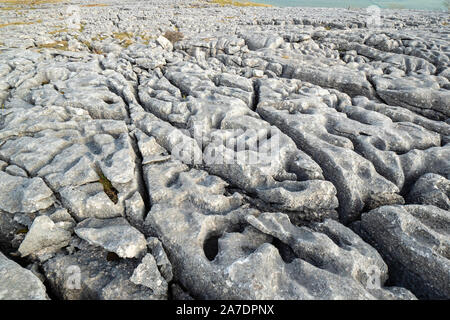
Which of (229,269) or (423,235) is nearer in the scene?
(229,269)

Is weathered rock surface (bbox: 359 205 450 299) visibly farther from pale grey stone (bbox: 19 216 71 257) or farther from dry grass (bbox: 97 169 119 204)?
pale grey stone (bbox: 19 216 71 257)

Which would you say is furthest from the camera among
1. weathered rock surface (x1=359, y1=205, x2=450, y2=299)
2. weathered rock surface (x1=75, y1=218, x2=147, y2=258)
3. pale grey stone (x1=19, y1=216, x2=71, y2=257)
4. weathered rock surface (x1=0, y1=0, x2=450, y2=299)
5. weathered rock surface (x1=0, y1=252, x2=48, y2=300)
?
pale grey stone (x1=19, y1=216, x2=71, y2=257)

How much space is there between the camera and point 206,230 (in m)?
11.0

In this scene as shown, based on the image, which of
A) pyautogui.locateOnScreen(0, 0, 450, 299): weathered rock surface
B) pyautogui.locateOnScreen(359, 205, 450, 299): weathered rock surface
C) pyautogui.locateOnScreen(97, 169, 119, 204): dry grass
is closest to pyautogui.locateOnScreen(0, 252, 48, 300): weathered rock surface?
pyautogui.locateOnScreen(0, 0, 450, 299): weathered rock surface

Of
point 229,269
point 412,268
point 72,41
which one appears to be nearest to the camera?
point 229,269

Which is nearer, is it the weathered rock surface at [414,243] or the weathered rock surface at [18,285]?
the weathered rock surface at [18,285]

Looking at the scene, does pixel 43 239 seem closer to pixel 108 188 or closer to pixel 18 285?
pixel 18 285

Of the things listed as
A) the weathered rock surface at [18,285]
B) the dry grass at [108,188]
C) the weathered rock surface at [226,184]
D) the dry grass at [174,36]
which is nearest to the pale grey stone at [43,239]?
the weathered rock surface at [226,184]

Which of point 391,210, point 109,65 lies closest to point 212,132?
point 391,210

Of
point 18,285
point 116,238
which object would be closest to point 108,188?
point 116,238

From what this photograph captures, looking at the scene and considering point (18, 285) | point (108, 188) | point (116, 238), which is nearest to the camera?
A: point (18, 285)

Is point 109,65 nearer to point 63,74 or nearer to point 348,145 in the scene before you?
point 63,74

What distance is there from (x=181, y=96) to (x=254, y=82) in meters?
7.69

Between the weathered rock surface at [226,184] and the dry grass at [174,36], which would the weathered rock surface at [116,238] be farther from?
the dry grass at [174,36]
